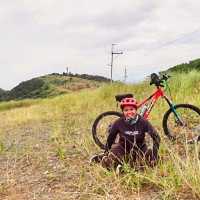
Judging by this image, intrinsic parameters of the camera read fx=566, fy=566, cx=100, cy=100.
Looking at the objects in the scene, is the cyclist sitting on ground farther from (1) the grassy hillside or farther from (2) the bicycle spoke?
(2) the bicycle spoke

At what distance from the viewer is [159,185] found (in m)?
6.03

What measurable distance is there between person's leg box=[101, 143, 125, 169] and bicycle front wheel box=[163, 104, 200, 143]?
1.96 metres

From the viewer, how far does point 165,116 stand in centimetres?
945

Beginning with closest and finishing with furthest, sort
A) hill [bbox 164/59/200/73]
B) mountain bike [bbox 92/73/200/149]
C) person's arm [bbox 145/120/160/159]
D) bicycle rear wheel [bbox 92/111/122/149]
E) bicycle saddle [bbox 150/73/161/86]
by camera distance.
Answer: person's arm [bbox 145/120/160/159], mountain bike [bbox 92/73/200/149], bicycle saddle [bbox 150/73/161/86], bicycle rear wheel [bbox 92/111/122/149], hill [bbox 164/59/200/73]

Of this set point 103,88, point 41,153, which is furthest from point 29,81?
point 41,153

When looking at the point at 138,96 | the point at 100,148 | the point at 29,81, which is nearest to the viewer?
the point at 100,148

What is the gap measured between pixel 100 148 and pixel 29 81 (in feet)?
435

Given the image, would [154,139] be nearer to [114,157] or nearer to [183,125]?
[114,157]

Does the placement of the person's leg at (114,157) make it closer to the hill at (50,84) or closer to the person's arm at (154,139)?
the person's arm at (154,139)

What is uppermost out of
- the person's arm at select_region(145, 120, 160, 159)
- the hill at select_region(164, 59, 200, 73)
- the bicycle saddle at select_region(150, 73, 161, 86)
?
the hill at select_region(164, 59, 200, 73)

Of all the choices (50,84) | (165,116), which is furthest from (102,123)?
(50,84)

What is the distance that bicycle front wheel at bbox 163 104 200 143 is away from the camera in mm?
9023

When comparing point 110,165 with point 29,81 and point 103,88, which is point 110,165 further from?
point 29,81

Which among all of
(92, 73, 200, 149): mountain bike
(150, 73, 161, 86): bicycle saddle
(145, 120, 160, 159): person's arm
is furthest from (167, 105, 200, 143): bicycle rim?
(145, 120, 160, 159): person's arm
